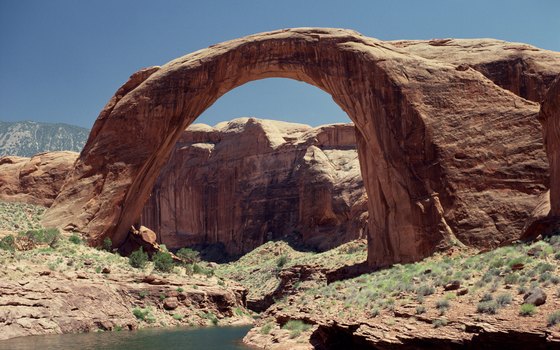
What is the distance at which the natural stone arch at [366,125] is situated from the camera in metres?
26.4

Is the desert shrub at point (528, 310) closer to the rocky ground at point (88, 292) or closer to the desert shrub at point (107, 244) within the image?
the rocky ground at point (88, 292)

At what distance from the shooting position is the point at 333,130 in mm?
58188

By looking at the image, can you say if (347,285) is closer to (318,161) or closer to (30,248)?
(30,248)

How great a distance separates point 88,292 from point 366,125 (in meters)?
14.1

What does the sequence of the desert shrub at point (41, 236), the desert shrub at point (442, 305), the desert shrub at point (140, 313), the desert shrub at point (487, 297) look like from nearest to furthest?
1. the desert shrub at point (487, 297)
2. the desert shrub at point (442, 305)
3. the desert shrub at point (140, 313)
4. the desert shrub at point (41, 236)

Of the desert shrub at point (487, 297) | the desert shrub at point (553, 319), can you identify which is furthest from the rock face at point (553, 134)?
the desert shrub at point (553, 319)

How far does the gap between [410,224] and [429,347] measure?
48.0ft

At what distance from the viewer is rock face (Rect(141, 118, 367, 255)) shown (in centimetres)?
5153

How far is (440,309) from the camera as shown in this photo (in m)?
14.0

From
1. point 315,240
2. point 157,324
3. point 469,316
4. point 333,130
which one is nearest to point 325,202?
point 315,240

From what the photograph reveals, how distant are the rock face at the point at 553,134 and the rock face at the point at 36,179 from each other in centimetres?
2619

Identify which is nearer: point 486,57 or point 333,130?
point 486,57

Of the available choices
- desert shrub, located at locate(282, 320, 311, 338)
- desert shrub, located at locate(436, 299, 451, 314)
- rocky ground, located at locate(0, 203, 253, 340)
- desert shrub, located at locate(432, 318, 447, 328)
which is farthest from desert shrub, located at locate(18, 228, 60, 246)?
desert shrub, located at locate(432, 318, 447, 328)

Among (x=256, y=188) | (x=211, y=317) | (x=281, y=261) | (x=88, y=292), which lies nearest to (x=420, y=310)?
(x=88, y=292)
